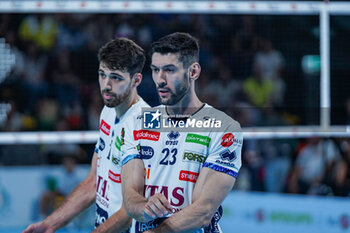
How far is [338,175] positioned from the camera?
28.9 feet

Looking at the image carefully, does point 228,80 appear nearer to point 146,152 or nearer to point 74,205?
point 74,205

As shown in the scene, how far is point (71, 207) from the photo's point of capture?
180 inches

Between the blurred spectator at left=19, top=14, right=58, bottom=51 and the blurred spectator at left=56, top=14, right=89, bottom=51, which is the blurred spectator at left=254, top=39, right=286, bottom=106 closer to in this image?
the blurred spectator at left=56, top=14, right=89, bottom=51

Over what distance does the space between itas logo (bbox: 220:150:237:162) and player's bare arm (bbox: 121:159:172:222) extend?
0.45 meters

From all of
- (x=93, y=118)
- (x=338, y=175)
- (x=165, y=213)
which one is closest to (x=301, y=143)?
(x=338, y=175)

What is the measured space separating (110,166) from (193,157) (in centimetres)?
87

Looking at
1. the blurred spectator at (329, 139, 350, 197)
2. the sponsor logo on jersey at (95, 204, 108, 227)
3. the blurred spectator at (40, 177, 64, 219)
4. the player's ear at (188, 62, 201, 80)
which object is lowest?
the blurred spectator at (40, 177, 64, 219)

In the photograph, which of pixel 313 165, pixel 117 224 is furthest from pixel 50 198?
pixel 117 224

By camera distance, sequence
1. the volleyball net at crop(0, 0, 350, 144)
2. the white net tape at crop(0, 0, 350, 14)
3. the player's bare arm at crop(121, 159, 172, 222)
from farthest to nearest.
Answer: the volleyball net at crop(0, 0, 350, 144) → the white net tape at crop(0, 0, 350, 14) → the player's bare arm at crop(121, 159, 172, 222)

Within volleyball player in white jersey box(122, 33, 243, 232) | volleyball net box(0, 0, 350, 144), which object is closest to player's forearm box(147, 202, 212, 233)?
volleyball player in white jersey box(122, 33, 243, 232)

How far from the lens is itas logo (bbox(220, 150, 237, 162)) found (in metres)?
3.66

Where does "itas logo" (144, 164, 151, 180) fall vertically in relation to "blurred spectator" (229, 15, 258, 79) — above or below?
below

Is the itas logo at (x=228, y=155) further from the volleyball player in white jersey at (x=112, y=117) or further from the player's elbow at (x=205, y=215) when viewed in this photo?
the volleyball player in white jersey at (x=112, y=117)

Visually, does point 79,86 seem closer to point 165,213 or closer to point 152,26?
point 152,26
